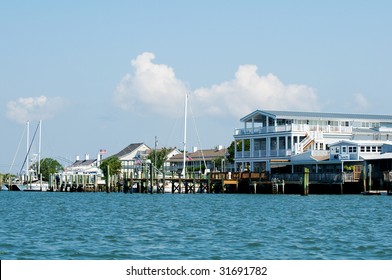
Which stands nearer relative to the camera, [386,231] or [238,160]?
[386,231]

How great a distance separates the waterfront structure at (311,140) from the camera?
94562 mm

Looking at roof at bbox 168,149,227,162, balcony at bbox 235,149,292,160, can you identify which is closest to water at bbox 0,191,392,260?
balcony at bbox 235,149,292,160

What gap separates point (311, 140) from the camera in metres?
101

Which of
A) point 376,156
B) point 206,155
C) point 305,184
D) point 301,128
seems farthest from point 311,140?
point 206,155

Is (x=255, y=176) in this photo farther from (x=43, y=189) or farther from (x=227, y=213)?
(x=43, y=189)

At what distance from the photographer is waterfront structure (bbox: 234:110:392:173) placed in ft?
310

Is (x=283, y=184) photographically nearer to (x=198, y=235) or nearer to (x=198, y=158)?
(x=198, y=235)

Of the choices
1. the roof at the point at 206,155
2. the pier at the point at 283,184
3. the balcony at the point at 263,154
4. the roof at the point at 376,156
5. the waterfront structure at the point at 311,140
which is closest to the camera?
the pier at the point at 283,184

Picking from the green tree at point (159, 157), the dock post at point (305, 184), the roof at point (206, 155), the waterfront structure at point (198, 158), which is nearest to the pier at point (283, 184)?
the dock post at point (305, 184)

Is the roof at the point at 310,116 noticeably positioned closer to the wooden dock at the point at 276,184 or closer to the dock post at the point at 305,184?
the wooden dock at the point at 276,184

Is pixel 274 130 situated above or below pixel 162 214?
above

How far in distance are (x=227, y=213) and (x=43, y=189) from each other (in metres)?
88.8

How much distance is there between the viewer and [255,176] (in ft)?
313
